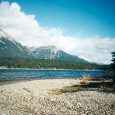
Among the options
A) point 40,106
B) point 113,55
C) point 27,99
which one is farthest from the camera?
point 113,55

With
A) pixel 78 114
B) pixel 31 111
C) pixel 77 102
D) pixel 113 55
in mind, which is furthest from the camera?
pixel 113 55

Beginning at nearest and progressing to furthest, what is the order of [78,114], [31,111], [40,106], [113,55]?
[78,114] < [31,111] < [40,106] < [113,55]

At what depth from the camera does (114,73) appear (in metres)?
68.9

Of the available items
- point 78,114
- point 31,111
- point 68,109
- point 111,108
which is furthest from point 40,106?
point 111,108

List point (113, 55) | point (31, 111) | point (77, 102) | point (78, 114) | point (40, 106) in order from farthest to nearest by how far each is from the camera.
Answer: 1. point (113, 55)
2. point (77, 102)
3. point (40, 106)
4. point (31, 111)
5. point (78, 114)

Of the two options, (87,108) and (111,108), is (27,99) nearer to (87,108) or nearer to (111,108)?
(87,108)

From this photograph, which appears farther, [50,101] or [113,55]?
[113,55]

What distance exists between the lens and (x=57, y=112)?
2870 cm

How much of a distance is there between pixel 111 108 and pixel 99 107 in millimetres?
1790

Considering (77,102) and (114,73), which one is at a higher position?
(114,73)

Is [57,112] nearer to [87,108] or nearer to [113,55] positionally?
[87,108]

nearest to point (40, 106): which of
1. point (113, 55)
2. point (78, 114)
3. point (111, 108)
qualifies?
point (78, 114)

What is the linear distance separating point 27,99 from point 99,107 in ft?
45.8

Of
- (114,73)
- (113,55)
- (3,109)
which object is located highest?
(113,55)
